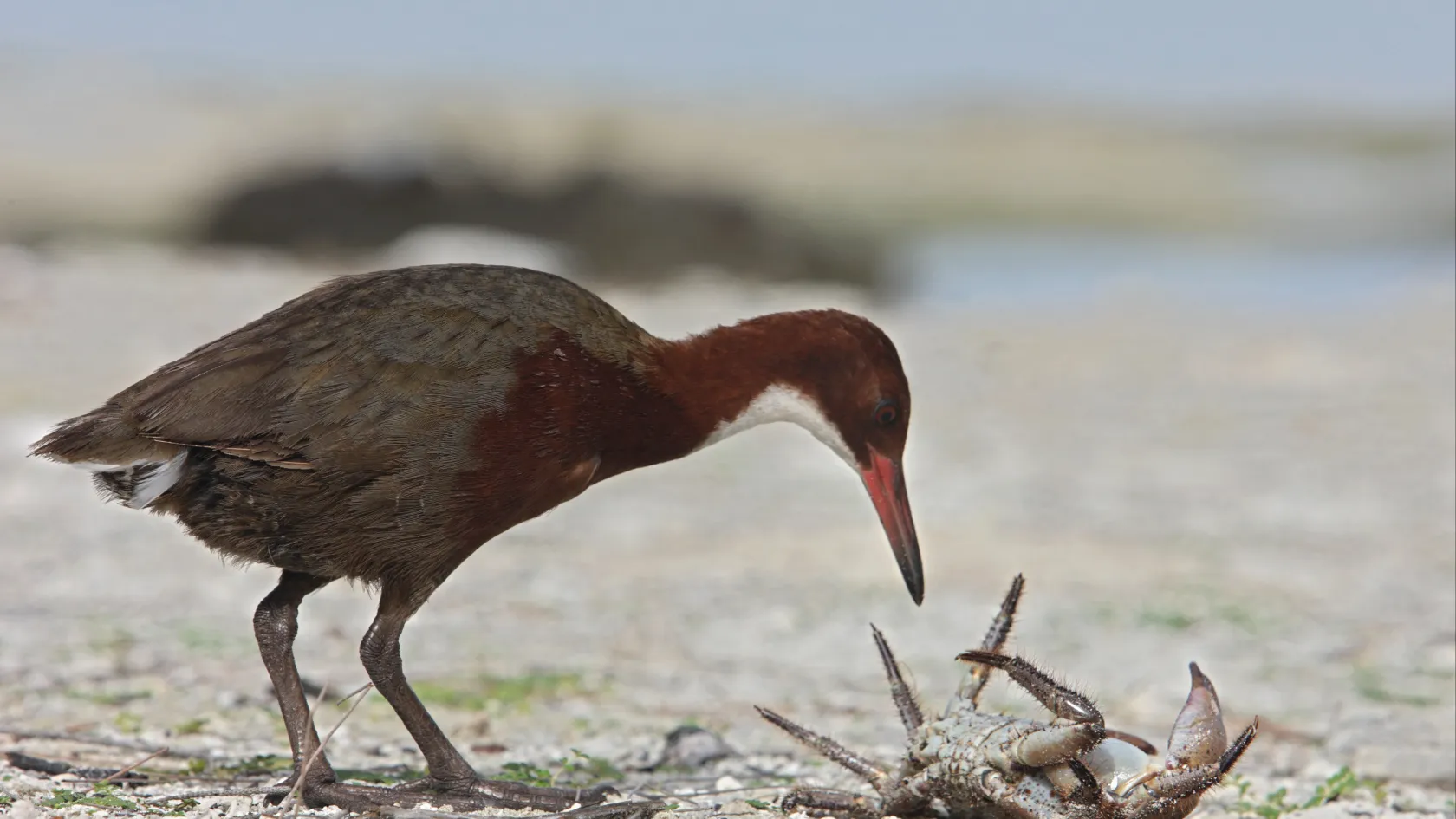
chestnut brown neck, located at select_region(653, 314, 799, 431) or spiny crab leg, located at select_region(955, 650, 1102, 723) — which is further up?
chestnut brown neck, located at select_region(653, 314, 799, 431)

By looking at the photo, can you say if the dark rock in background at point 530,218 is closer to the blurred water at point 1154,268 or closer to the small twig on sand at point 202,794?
the blurred water at point 1154,268

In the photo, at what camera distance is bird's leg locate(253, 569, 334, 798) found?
5.15 m

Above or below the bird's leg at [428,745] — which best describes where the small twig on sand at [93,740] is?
below

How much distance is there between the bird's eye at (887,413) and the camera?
18.9ft

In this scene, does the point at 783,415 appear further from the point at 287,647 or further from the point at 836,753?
the point at 287,647

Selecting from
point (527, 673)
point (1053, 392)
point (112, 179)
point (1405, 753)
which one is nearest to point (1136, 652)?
point (1405, 753)

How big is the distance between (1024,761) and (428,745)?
70.5 inches

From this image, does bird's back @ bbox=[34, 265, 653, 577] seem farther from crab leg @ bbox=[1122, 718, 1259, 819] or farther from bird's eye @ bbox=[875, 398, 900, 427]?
crab leg @ bbox=[1122, 718, 1259, 819]

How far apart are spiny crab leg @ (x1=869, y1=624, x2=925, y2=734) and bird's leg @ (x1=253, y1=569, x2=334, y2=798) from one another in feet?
5.33

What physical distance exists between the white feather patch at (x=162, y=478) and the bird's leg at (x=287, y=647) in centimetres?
48

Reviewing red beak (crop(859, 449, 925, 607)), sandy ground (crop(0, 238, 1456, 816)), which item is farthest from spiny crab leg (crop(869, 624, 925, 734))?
red beak (crop(859, 449, 925, 607))

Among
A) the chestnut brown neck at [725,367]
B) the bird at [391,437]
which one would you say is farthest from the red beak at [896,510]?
the bird at [391,437]

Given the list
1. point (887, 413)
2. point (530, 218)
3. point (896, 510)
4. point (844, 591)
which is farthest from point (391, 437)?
point (530, 218)

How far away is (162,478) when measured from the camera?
4.96m
